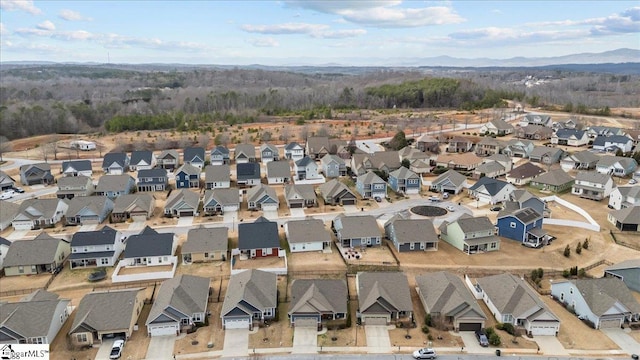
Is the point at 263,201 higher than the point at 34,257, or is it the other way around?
the point at 263,201

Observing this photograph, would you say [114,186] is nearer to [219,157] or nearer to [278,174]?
[219,157]

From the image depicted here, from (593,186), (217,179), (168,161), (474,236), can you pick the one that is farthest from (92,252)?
(593,186)

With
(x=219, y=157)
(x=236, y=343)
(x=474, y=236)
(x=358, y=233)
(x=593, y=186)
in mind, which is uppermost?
(x=593, y=186)

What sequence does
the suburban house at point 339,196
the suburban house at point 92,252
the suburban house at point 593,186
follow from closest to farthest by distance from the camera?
the suburban house at point 92,252 → the suburban house at point 339,196 → the suburban house at point 593,186

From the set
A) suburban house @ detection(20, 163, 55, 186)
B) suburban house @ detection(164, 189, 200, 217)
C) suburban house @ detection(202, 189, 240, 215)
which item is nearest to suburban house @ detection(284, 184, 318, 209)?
suburban house @ detection(202, 189, 240, 215)

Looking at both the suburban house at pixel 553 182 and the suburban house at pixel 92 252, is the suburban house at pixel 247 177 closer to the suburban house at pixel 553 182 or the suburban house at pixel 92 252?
the suburban house at pixel 92 252

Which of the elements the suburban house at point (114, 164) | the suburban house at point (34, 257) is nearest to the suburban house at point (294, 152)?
the suburban house at point (114, 164)

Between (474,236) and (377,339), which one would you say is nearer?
(377,339)
